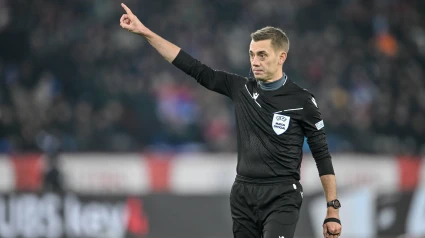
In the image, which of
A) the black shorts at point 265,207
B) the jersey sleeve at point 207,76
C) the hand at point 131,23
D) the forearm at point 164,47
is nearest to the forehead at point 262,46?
the jersey sleeve at point 207,76

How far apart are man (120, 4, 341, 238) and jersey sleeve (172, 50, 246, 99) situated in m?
0.23

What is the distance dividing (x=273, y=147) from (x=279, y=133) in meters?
0.10

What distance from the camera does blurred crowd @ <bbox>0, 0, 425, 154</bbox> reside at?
15.1 m

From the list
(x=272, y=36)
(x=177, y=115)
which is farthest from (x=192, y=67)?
(x=177, y=115)

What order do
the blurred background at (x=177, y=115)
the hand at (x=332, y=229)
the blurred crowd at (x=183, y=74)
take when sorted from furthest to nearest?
the blurred crowd at (x=183, y=74) → the blurred background at (x=177, y=115) → the hand at (x=332, y=229)

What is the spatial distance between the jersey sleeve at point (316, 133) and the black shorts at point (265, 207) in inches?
9.5

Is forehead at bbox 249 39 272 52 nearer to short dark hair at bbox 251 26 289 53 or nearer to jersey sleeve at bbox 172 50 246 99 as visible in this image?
short dark hair at bbox 251 26 289 53

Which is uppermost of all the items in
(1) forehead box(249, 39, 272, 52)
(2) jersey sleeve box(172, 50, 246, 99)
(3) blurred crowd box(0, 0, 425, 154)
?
(3) blurred crowd box(0, 0, 425, 154)

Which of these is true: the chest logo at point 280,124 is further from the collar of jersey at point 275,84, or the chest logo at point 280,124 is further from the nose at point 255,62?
the nose at point 255,62

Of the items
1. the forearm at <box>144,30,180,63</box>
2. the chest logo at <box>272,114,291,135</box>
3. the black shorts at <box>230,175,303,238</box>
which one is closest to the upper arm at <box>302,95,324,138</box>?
the chest logo at <box>272,114,291,135</box>

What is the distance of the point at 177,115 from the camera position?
52.6ft

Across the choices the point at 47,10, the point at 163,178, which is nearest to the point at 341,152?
the point at 163,178

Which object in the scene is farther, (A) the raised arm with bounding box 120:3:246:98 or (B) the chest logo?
(A) the raised arm with bounding box 120:3:246:98

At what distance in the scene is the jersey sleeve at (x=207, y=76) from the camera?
5914mm
